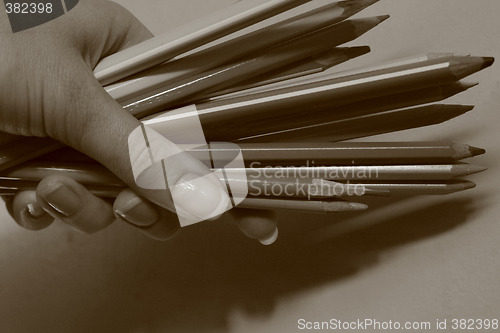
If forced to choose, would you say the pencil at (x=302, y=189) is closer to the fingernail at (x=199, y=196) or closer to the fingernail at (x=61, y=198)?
the fingernail at (x=199, y=196)

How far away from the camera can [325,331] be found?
0.45 m

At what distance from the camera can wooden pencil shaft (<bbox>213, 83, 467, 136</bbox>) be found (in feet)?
1.35

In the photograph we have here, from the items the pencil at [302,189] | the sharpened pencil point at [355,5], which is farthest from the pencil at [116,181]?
the sharpened pencil point at [355,5]

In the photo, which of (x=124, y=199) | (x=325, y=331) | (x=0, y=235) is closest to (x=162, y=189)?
(x=124, y=199)

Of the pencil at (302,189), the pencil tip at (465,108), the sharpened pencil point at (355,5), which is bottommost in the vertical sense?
the pencil at (302,189)

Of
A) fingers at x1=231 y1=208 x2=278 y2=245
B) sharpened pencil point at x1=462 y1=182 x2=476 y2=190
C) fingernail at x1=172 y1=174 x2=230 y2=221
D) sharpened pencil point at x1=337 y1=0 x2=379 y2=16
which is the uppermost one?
sharpened pencil point at x1=337 y1=0 x2=379 y2=16

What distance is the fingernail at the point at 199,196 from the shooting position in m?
0.38

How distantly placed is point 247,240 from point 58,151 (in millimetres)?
163

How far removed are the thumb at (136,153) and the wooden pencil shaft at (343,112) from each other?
5 centimetres

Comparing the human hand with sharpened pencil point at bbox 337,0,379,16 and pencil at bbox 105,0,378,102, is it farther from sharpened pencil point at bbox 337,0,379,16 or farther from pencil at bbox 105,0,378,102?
sharpened pencil point at bbox 337,0,379,16

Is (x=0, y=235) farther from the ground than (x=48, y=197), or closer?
closer

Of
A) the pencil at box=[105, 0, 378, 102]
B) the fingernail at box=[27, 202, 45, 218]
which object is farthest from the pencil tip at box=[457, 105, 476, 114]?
the fingernail at box=[27, 202, 45, 218]

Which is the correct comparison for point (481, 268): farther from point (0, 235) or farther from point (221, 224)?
point (0, 235)

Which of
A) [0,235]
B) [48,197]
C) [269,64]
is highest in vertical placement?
[269,64]
